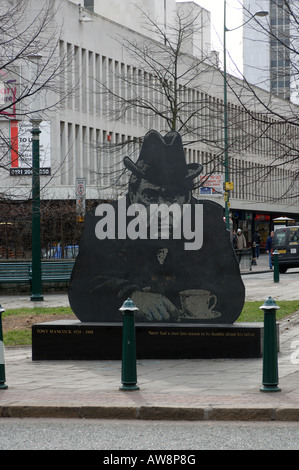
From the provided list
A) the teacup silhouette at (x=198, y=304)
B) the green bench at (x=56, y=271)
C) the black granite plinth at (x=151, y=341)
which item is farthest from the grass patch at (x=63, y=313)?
the green bench at (x=56, y=271)

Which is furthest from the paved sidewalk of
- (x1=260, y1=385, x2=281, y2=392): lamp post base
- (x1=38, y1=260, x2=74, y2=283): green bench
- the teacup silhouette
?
(x1=38, y1=260, x2=74, y2=283): green bench

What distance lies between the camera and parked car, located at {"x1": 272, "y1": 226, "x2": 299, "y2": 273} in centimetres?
3847

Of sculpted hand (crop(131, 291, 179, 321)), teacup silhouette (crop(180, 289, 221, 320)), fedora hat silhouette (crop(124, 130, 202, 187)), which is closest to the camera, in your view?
teacup silhouette (crop(180, 289, 221, 320))

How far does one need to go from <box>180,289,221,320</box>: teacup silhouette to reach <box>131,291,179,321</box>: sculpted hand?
0.51 feet

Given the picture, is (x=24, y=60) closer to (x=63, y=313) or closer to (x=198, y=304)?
(x=63, y=313)

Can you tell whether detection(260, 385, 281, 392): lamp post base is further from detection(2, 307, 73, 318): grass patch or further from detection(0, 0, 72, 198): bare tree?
detection(2, 307, 73, 318): grass patch

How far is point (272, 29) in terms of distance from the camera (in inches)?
705

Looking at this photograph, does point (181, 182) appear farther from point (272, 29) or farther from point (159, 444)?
point (272, 29)

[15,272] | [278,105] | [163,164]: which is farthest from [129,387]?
[15,272]

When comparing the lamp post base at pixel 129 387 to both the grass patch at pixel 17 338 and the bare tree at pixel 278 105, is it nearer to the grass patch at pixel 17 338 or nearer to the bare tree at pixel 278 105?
the grass patch at pixel 17 338

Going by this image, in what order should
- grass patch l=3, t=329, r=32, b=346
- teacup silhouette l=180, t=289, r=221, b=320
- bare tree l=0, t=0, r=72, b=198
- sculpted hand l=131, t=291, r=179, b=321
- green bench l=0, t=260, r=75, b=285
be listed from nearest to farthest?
1. teacup silhouette l=180, t=289, r=221, b=320
2. sculpted hand l=131, t=291, r=179, b=321
3. grass patch l=3, t=329, r=32, b=346
4. bare tree l=0, t=0, r=72, b=198
5. green bench l=0, t=260, r=75, b=285

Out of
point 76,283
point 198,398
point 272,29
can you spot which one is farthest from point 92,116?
point 198,398

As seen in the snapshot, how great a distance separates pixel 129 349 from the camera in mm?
9109
